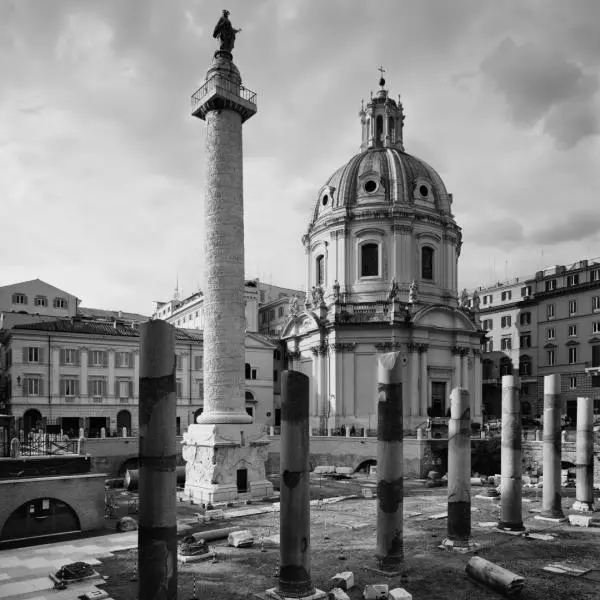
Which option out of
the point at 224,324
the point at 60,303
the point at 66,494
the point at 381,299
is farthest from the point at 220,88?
the point at 60,303

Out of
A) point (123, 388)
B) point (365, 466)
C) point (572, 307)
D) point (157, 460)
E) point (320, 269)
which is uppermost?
point (320, 269)

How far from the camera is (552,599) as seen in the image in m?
16.9

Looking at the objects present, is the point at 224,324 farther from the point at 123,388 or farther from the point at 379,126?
the point at 379,126

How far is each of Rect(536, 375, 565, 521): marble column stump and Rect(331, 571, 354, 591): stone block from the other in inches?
511

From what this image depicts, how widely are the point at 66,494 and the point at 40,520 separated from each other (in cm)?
122

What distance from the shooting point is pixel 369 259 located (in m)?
56.5

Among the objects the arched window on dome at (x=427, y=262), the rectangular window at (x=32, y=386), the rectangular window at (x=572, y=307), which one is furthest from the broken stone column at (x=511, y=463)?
the rectangular window at (x=572, y=307)

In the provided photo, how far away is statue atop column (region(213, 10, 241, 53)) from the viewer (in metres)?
33.7

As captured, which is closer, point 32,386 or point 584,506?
point 584,506

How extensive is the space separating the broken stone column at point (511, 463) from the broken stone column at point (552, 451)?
2.55m

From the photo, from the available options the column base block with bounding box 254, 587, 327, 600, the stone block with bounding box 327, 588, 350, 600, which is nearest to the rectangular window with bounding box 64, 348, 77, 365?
the column base block with bounding box 254, 587, 327, 600

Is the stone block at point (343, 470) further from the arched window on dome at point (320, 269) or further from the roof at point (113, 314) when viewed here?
the roof at point (113, 314)

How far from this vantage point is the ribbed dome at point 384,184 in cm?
5653

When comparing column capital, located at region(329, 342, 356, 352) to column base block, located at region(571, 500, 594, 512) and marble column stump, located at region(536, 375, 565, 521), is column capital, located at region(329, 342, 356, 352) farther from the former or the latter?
marble column stump, located at region(536, 375, 565, 521)
